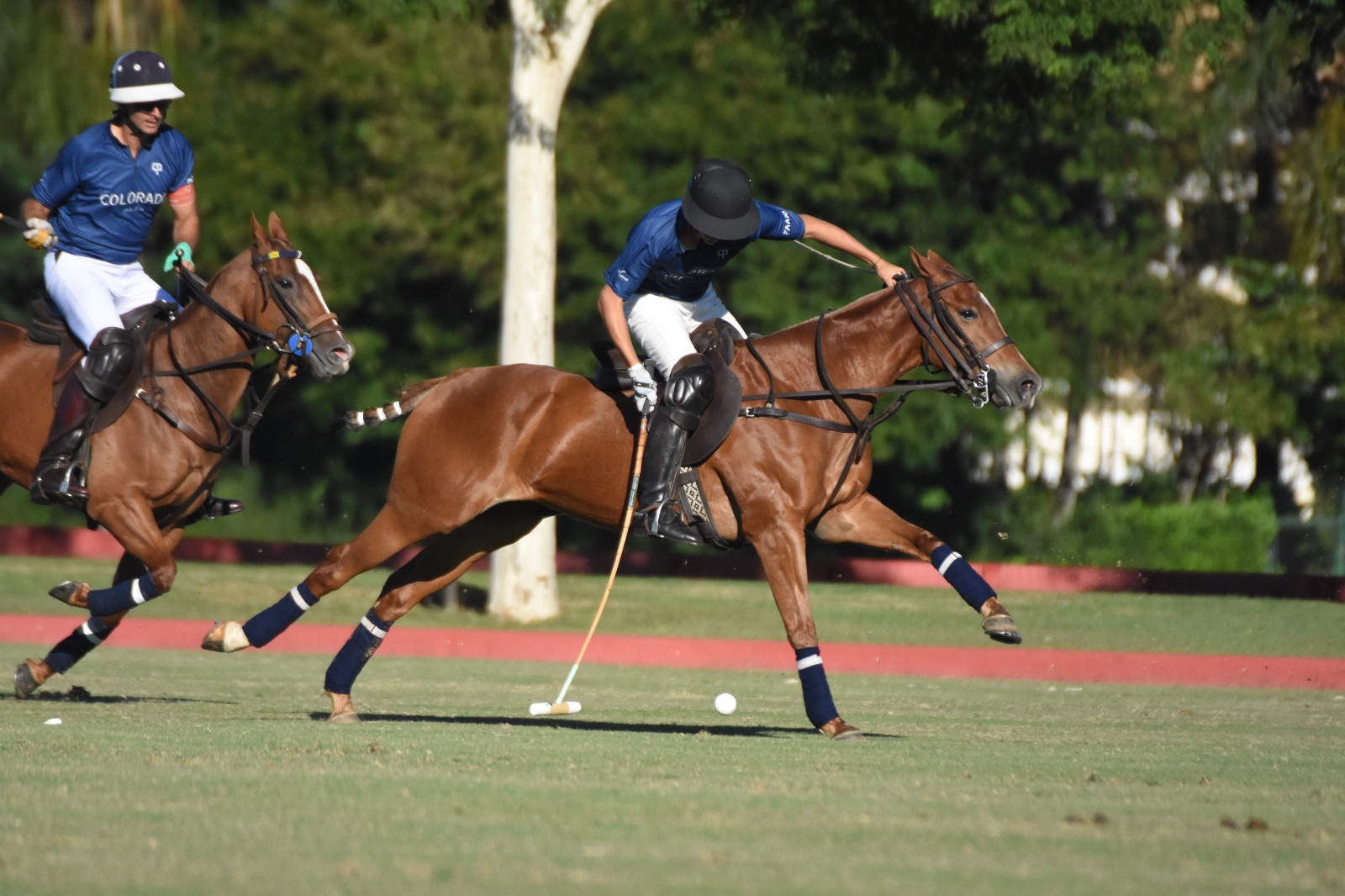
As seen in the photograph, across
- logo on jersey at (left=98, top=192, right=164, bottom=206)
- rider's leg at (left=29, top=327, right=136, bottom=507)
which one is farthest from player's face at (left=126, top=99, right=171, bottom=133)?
A: rider's leg at (left=29, top=327, right=136, bottom=507)

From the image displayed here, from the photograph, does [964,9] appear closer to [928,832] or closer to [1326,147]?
[1326,147]

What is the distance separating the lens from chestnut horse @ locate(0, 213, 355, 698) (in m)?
8.34

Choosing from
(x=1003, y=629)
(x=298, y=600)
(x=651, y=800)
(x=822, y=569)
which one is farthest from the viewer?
(x=822, y=569)

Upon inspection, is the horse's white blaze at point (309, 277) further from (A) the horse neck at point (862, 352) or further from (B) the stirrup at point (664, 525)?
(A) the horse neck at point (862, 352)

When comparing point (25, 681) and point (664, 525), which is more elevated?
point (664, 525)

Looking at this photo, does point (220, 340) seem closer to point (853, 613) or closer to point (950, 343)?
point (950, 343)

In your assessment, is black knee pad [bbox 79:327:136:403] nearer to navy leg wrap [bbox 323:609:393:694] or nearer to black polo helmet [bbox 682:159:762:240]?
navy leg wrap [bbox 323:609:393:694]

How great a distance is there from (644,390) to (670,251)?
665 mm

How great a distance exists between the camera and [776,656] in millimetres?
13227

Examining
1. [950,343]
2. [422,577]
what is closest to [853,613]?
[422,577]

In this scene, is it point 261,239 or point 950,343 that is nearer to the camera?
point 950,343

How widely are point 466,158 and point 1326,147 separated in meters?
10.8

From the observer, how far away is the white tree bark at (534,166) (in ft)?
52.5

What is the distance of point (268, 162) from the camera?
933 inches
